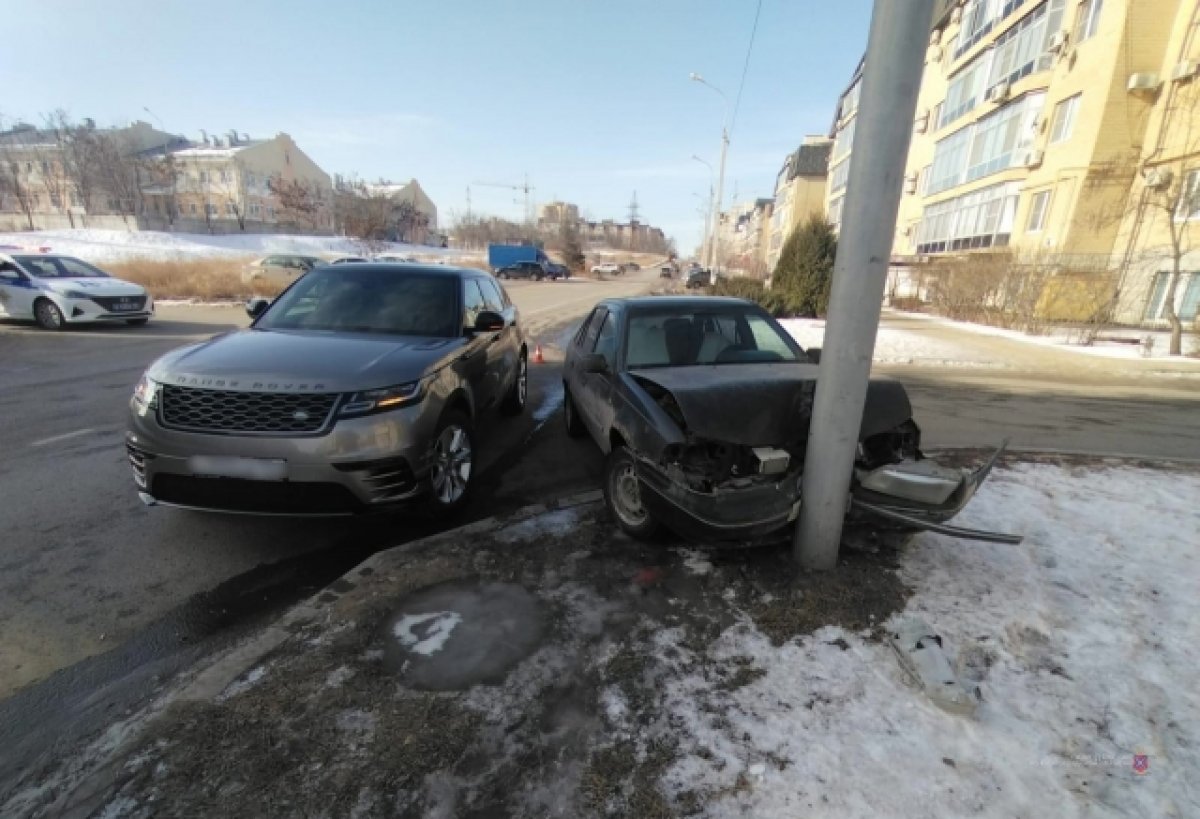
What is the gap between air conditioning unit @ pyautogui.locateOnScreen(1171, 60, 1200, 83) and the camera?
17516 mm

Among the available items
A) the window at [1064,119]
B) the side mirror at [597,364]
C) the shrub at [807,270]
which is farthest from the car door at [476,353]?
the window at [1064,119]

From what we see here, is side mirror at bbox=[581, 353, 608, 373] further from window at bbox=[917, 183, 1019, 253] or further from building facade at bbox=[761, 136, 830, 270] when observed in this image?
building facade at bbox=[761, 136, 830, 270]

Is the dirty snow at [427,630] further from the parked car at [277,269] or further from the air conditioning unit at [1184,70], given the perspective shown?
the air conditioning unit at [1184,70]

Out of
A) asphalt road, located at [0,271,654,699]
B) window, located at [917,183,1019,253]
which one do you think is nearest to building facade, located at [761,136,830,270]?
window, located at [917,183,1019,253]

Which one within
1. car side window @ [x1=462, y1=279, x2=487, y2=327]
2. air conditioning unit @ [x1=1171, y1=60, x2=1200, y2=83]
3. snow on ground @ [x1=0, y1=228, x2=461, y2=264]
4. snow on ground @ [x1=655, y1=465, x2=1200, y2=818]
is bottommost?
snow on ground @ [x1=655, y1=465, x2=1200, y2=818]

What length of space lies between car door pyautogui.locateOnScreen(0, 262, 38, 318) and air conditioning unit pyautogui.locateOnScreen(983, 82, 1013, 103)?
34.2m

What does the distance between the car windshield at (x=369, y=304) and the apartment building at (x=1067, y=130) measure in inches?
797

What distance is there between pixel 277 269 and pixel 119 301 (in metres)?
12.0

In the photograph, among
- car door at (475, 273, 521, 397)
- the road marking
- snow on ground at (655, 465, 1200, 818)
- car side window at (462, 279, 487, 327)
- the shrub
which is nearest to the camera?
snow on ground at (655, 465, 1200, 818)

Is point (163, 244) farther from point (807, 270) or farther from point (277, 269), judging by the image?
point (807, 270)

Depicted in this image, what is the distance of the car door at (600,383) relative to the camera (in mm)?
4078

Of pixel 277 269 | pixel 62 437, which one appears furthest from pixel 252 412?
pixel 277 269

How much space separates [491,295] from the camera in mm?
6129

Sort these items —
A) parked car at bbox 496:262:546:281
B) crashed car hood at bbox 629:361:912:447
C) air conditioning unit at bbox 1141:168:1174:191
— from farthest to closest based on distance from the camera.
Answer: parked car at bbox 496:262:546:281, air conditioning unit at bbox 1141:168:1174:191, crashed car hood at bbox 629:361:912:447
